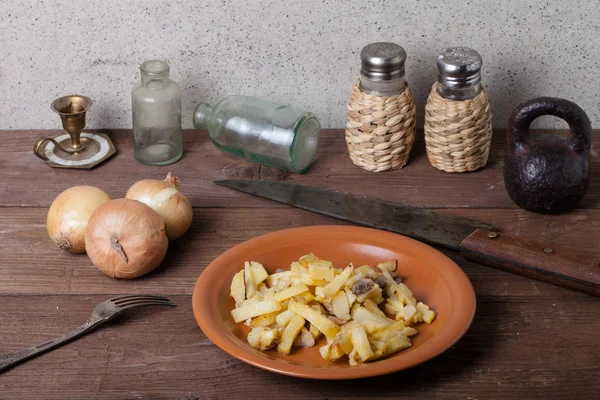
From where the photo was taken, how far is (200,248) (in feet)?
4.09

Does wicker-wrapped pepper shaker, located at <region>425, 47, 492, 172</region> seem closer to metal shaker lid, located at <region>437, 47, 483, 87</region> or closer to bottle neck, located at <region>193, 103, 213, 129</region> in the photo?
metal shaker lid, located at <region>437, 47, 483, 87</region>

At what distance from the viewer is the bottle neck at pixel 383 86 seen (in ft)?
4.57

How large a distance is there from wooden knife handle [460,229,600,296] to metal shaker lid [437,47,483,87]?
1.00 feet

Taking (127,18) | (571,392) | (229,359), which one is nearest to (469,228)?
(571,392)

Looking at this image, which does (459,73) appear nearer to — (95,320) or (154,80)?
(154,80)

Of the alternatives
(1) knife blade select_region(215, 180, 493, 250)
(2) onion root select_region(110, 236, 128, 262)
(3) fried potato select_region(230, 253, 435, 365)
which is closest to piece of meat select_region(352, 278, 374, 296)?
(3) fried potato select_region(230, 253, 435, 365)

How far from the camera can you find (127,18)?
1.51m

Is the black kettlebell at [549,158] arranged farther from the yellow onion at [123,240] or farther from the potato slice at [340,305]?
the yellow onion at [123,240]

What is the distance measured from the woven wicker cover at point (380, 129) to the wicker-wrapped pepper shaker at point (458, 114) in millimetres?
42

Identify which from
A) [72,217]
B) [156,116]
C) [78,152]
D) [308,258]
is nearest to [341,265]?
[308,258]

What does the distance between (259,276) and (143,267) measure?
0.57 ft

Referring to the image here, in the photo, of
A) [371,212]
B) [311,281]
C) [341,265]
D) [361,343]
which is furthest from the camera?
[371,212]

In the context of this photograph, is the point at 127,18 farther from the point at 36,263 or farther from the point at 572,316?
the point at 572,316

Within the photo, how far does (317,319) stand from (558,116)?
1.79ft
